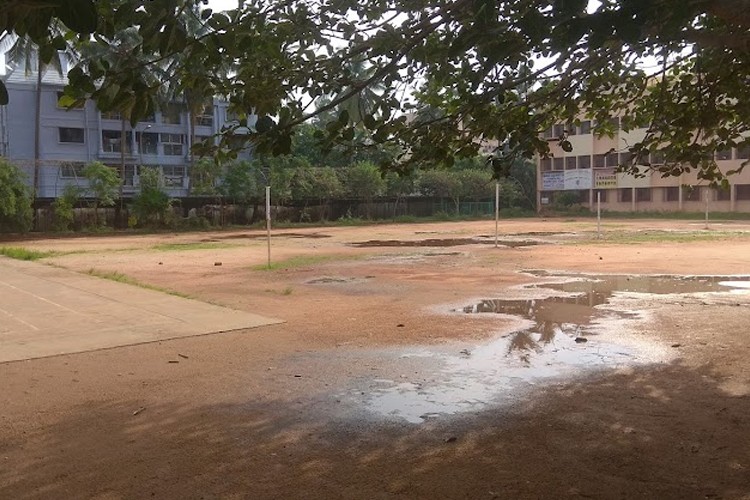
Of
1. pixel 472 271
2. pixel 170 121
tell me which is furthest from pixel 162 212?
pixel 472 271

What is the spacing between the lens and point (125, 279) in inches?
602

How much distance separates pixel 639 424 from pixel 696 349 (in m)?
3.05

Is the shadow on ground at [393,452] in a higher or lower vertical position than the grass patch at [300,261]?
lower

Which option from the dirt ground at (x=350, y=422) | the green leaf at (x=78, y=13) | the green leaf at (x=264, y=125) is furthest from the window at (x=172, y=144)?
the green leaf at (x=78, y=13)

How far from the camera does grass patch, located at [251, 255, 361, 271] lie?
60.0 feet

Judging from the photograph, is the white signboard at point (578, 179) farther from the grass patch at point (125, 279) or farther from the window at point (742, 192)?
the grass patch at point (125, 279)

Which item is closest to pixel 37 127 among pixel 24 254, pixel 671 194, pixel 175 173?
pixel 175 173

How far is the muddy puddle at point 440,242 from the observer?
2715cm

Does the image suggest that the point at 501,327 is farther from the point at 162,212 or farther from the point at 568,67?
the point at 162,212

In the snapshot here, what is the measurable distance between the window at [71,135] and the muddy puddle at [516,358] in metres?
38.5

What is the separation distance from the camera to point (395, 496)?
12.5ft

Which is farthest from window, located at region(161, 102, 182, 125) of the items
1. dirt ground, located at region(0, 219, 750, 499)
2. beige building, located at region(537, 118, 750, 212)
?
dirt ground, located at region(0, 219, 750, 499)

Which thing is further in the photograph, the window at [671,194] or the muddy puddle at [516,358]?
the window at [671,194]

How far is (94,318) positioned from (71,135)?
37.8 meters
